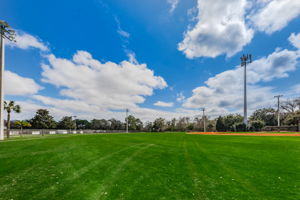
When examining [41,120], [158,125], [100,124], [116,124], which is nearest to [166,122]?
[158,125]

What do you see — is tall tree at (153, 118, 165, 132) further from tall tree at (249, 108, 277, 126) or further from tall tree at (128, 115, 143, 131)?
tall tree at (249, 108, 277, 126)

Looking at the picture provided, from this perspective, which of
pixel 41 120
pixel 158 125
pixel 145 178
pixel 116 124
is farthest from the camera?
pixel 116 124

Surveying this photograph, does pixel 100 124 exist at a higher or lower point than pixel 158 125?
lower

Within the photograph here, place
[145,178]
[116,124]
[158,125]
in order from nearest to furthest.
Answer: [145,178], [158,125], [116,124]

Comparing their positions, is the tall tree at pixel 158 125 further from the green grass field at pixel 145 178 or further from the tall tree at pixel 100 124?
the green grass field at pixel 145 178

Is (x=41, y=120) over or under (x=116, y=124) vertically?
over

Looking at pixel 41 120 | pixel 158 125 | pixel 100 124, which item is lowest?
pixel 100 124

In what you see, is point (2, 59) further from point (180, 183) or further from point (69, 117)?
point (69, 117)

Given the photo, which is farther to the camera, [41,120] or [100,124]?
[100,124]

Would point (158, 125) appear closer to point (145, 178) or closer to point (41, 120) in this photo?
point (41, 120)

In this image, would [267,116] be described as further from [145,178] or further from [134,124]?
[145,178]

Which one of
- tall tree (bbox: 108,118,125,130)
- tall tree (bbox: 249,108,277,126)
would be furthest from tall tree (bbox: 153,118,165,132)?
tall tree (bbox: 249,108,277,126)

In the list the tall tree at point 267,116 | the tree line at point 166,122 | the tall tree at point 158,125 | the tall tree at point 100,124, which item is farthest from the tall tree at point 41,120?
the tall tree at point 267,116

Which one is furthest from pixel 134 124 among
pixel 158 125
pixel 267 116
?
pixel 267 116
